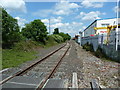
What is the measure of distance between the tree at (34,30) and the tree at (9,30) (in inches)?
321

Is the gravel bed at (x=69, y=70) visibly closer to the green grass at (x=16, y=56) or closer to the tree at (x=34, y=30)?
the green grass at (x=16, y=56)

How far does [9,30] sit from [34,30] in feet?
32.1

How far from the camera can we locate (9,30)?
510 inches

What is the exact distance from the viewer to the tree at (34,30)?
22.5 m

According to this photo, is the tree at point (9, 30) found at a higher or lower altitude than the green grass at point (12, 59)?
higher

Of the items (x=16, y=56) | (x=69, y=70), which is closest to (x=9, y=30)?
(x=16, y=56)

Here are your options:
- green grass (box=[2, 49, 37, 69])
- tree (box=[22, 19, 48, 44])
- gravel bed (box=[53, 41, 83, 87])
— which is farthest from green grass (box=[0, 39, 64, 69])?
tree (box=[22, 19, 48, 44])

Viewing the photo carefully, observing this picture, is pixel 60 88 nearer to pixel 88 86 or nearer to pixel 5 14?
pixel 88 86

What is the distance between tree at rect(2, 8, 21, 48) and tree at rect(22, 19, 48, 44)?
8.16 meters

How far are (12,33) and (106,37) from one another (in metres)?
10.5

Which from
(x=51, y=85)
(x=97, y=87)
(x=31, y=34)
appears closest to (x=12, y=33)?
(x=31, y=34)

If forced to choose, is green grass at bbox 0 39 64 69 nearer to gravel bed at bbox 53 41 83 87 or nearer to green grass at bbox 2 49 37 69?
green grass at bbox 2 49 37 69

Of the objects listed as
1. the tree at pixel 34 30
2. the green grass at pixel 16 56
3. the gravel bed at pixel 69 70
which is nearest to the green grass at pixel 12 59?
the green grass at pixel 16 56

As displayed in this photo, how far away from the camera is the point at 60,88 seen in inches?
155
